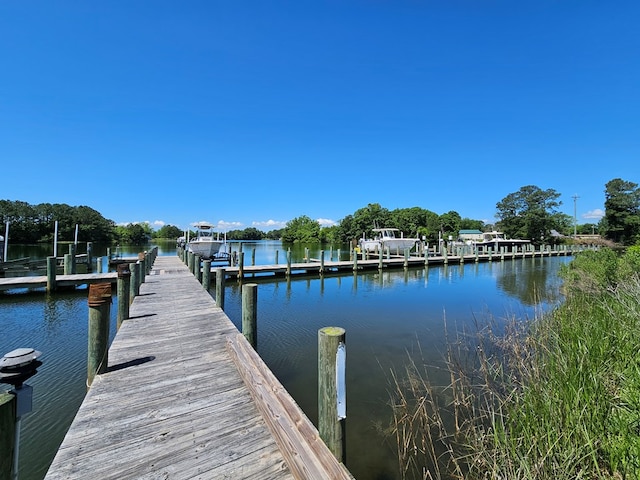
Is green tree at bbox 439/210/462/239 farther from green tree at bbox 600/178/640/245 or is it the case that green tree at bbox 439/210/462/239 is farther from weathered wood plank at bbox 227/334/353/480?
weathered wood plank at bbox 227/334/353/480

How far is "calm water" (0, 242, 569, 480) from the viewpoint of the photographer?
3746mm

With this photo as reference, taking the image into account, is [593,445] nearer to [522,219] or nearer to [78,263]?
[78,263]

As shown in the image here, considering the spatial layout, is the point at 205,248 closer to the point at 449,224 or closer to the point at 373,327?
the point at 373,327

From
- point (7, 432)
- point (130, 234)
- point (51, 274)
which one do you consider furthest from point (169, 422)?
point (130, 234)

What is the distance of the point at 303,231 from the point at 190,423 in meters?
80.8

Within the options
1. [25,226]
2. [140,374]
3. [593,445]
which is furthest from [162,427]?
[25,226]

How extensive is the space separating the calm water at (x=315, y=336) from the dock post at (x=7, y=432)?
253 cm

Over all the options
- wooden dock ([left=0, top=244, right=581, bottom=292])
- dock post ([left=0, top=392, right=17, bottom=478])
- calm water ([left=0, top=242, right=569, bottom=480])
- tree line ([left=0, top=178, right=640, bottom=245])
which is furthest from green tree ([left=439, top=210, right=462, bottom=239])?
dock post ([left=0, top=392, right=17, bottom=478])

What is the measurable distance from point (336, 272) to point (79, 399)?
→ 626 inches

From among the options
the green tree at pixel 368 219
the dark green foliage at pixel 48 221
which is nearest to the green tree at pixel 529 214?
the green tree at pixel 368 219

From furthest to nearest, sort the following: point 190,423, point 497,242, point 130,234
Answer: point 130,234 < point 497,242 < point 190,423

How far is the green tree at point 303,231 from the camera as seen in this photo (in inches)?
3246

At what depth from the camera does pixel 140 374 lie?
3584mm

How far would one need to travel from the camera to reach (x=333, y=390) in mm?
2098
